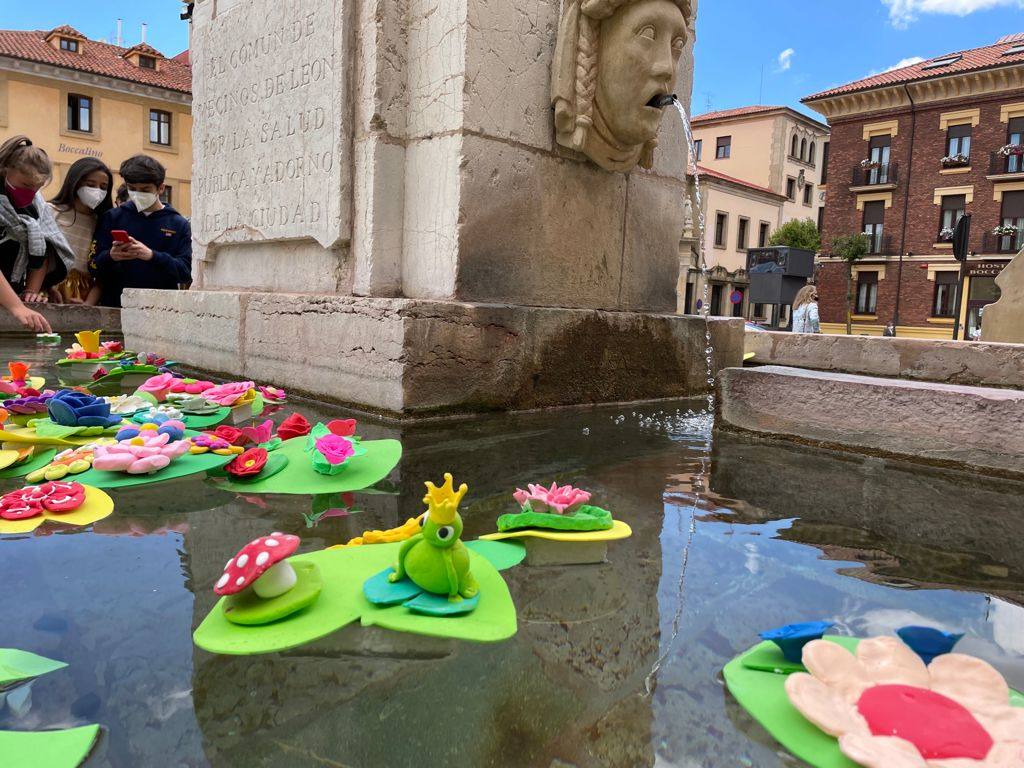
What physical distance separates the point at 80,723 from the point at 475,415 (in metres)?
2.40

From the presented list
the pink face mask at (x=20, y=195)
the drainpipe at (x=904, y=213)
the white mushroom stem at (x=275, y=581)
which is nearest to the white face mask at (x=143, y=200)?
the pink face mask at (x=20, y=195)

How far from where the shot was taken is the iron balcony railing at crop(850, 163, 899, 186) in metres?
29.1

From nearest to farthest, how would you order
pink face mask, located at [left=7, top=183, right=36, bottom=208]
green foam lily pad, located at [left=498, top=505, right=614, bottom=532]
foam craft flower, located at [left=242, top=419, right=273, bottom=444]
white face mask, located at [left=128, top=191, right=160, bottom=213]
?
green foam lily pad, located at [left=498, top=505, right=614, bottom=532]
foam craft flower, located at [left=242, top=419, right=273, bottom=444]
pink face mask, located at [left=7, top=183, right=36, bottom=208]
white face mask, located at [left=128, top=191, right=160, bottom=213]

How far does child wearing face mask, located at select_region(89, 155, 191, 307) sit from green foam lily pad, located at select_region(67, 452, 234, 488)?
3.85 m

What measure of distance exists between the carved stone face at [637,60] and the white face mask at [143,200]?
13.4 ft

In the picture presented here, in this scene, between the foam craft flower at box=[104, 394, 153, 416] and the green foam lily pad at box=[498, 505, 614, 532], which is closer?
the green foam lily pad at box=[498, 505, 614, 532]

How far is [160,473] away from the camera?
218 cm

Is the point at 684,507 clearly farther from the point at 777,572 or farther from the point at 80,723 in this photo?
the point at 80,723

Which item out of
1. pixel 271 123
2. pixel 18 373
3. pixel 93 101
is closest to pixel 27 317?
pixel 18 373

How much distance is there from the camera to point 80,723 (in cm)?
96

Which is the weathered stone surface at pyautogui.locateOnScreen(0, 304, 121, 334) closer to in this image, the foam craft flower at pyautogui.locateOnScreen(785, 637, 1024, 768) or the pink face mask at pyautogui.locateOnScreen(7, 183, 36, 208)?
the pink face mask at pyautogui.locateOnScreen(7, 183, 36, 208)

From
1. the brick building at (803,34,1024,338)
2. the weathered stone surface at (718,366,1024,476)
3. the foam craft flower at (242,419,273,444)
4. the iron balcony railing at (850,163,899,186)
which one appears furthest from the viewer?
the iron balcony railing at (850,163,899,186)

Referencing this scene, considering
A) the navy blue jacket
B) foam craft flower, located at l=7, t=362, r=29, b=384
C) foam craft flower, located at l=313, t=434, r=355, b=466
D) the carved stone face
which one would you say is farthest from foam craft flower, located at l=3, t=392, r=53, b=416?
the navy blue jacket

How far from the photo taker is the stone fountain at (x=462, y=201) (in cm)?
325
